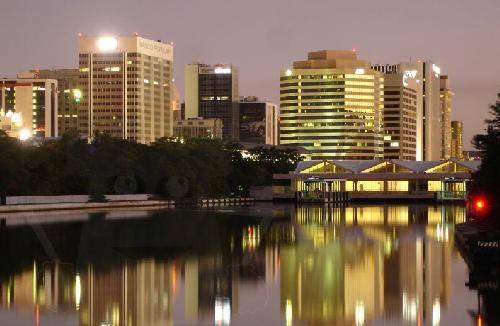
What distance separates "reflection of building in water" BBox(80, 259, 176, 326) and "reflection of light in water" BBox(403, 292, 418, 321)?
6.01 metres

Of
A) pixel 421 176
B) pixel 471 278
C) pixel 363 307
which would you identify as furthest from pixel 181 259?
pixel 421 176

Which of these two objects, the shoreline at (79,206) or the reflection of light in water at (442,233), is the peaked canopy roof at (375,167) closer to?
the shoreline at (79,206)

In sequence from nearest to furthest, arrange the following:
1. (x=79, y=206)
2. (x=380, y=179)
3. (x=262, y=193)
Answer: (x=79, y=206), (x=262, y=193), (x=380, y=179)

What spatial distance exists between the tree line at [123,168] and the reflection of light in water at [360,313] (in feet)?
237

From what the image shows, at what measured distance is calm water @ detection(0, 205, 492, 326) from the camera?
26.9 metres

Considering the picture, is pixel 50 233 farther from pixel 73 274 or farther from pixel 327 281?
pixel 327 281

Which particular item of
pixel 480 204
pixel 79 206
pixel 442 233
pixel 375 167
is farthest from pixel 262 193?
pixel 480 204

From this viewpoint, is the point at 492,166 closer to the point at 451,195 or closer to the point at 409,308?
the point at 409,308

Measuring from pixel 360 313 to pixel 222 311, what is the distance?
11.7 ft

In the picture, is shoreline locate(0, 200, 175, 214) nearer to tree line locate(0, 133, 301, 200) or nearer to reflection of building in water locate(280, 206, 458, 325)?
tree line locate(0, 133, 301, 200)

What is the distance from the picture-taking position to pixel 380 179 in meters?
155

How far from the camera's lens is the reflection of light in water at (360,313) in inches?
1014

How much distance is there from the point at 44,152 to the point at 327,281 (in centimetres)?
7637

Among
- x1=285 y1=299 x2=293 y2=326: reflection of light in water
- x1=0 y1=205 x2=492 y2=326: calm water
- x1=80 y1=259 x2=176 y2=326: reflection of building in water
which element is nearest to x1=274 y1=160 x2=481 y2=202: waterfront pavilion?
x1=0 y1=205 x2=492 y2=326: calm water
